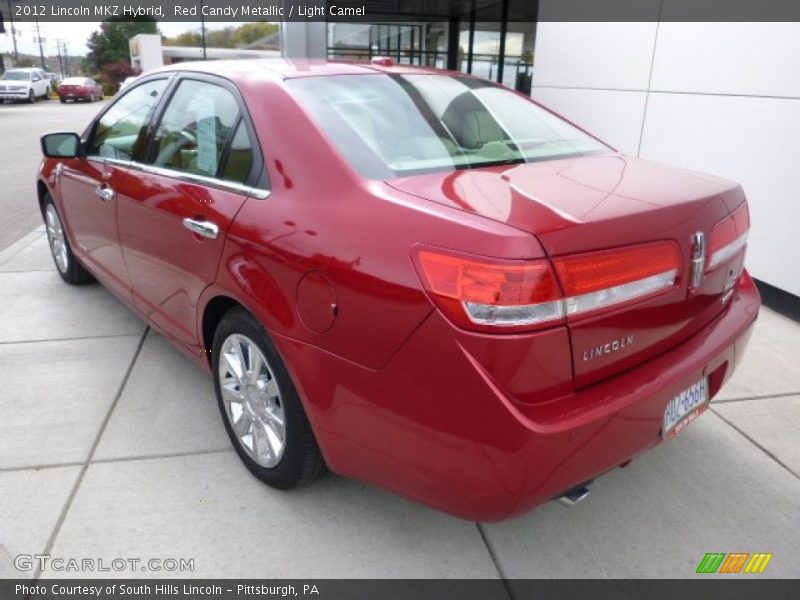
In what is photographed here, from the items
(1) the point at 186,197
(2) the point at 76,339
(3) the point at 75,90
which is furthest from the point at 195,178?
(3) the point at 75,90

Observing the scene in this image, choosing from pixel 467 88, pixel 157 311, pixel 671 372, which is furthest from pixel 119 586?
pixel 467 88

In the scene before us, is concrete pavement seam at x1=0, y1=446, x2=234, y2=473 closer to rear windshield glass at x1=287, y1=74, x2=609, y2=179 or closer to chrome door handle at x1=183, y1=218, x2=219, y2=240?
chrome door handle at x1=183, y1=218, x2=219, y2=240

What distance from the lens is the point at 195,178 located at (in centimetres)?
284

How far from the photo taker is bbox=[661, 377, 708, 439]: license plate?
2113 mm

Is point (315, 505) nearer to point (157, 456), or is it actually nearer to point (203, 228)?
point (157, 456)

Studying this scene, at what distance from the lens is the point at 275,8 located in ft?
39.2

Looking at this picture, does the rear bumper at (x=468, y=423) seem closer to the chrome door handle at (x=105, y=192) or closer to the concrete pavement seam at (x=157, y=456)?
the concrete pavement seam at (x=157, y=456)

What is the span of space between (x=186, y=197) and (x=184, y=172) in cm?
20

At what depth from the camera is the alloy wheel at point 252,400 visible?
2502 millimetres

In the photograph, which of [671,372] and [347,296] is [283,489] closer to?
[347,296]

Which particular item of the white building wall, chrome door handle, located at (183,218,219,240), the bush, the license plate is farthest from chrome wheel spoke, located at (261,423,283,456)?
the bush

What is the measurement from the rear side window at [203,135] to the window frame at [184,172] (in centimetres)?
2

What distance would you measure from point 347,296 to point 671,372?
3.37ft

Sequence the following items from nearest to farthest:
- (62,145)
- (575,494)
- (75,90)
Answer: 1. (575,494)
2. (62,145)
3. (75,90)
